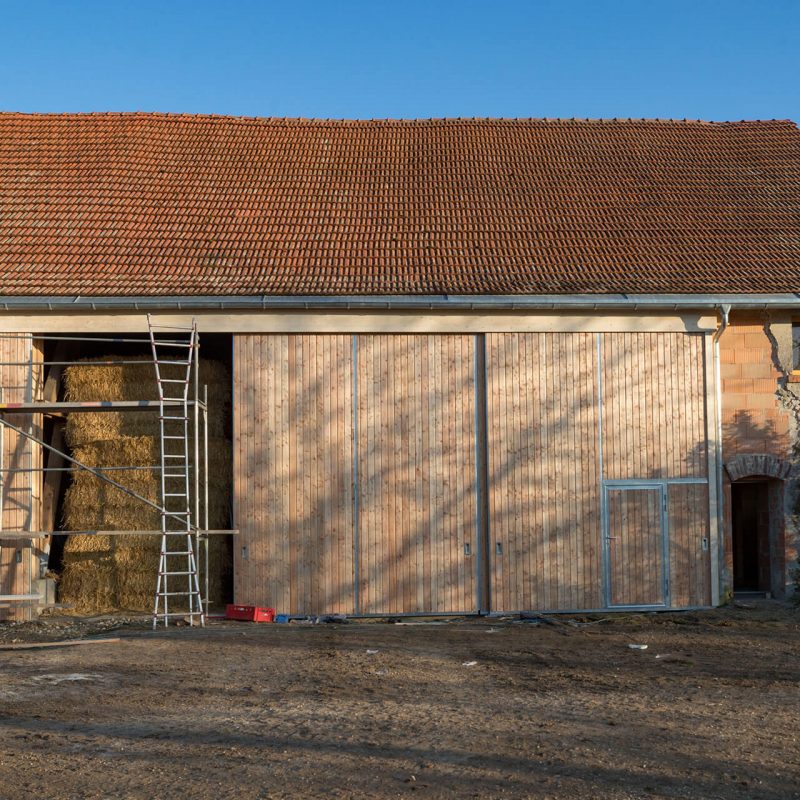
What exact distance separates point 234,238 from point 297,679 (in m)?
7.78

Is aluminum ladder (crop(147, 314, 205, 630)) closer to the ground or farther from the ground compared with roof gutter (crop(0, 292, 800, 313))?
closer to the ground

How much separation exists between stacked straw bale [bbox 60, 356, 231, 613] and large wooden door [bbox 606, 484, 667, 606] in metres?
5.19

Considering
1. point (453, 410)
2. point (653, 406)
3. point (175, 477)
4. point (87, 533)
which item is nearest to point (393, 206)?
point (453, 410)

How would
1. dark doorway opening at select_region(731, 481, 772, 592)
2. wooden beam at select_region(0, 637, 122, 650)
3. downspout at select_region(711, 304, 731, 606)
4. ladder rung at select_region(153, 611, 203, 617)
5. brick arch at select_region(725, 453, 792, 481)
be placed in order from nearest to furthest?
wooden beam at select_region(0, 637, 122, 650)
ladder rung at select_region(153, 611, 203, 617)
downspout at select_region(711, 304, 731, 606)
brick arch at select_region(725, 453, 792, 481)
dark doorway opening at select_region(731, 481, 772, 592)

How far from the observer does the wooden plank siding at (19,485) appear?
1336cm

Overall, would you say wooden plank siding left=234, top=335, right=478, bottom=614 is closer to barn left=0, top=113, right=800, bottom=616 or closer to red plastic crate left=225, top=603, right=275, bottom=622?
barn left=0, top=113, right=800, bottom=616

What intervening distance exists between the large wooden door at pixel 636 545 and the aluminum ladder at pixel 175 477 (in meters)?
5.45

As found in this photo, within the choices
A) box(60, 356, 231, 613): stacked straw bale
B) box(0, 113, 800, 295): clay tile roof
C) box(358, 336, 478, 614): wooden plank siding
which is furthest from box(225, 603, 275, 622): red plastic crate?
box(0, 113, 800, 295): clay tile roof

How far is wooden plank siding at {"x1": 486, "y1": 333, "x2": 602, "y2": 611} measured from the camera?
13.5 metres

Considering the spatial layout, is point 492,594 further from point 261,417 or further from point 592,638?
point 261,417

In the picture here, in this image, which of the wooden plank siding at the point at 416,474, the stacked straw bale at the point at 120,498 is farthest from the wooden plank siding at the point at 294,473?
the stacked straw bale at the point at 120,498

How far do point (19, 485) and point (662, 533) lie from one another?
8574 mm

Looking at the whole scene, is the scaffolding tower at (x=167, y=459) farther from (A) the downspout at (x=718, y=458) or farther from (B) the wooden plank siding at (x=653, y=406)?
(A) the downspout at (x=718, y=458)

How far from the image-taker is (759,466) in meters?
14.1
